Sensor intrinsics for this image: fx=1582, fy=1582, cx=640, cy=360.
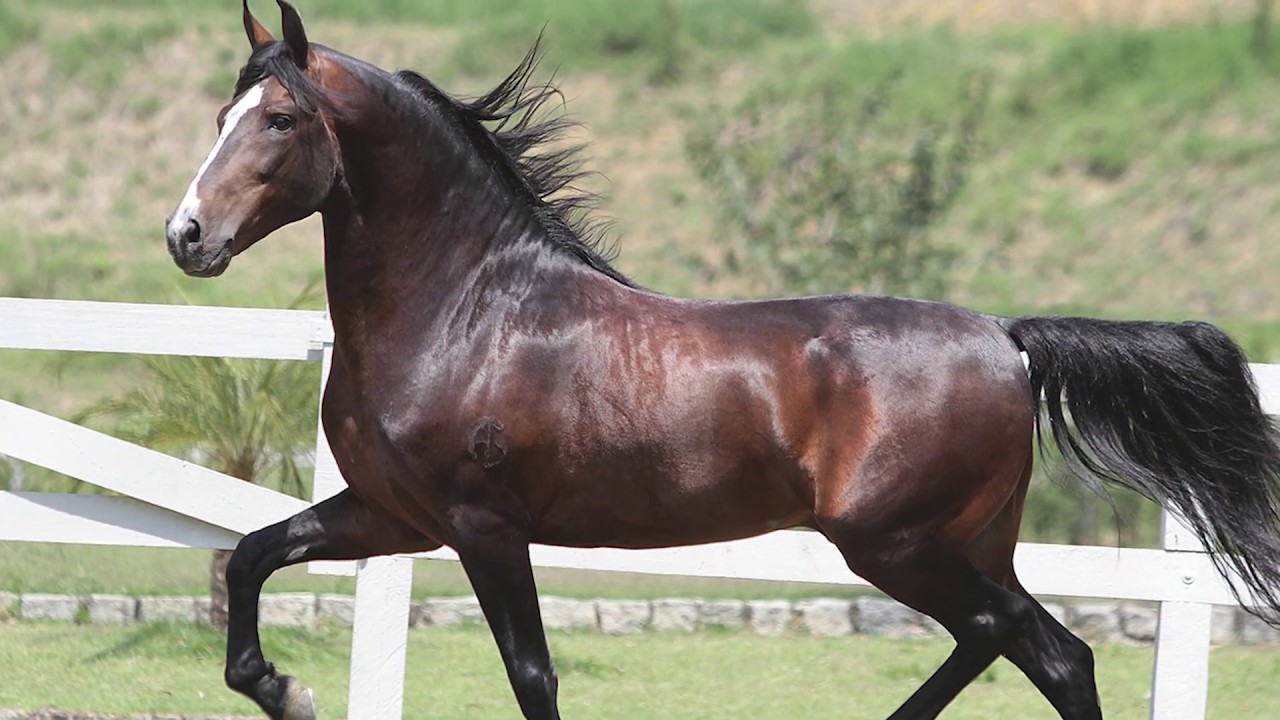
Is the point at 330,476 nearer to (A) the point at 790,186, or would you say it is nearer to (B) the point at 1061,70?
(A) the point at 790,186

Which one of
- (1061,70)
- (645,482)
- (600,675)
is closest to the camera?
(645,482)

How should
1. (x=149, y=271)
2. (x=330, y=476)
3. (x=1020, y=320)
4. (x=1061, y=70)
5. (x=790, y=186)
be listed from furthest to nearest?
(x=1061, y=70) < (x=149, y=271) < (x=790, y=186) < (x=330, y=476) < (x=1020, y=320)

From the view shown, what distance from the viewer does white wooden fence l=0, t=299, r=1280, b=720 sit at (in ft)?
16.6

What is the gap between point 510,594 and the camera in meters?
3.94

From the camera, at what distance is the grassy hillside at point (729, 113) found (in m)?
17.2

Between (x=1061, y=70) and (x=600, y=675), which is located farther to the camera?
(x=1061, y=70)

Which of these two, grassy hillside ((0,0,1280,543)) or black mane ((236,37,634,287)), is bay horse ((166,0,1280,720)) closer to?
black mane ((236,37,634,287))

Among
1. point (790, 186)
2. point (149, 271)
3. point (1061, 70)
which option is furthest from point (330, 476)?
point (1061, 70)

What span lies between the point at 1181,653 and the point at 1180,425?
1.09 m

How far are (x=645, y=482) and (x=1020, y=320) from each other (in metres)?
1.15

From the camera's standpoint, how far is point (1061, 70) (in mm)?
22000

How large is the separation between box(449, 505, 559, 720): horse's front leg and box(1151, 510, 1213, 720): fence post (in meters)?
2.17

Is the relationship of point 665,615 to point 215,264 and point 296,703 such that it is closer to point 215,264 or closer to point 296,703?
point 296,703

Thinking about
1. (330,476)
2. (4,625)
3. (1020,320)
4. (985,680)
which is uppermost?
(1020,320)
